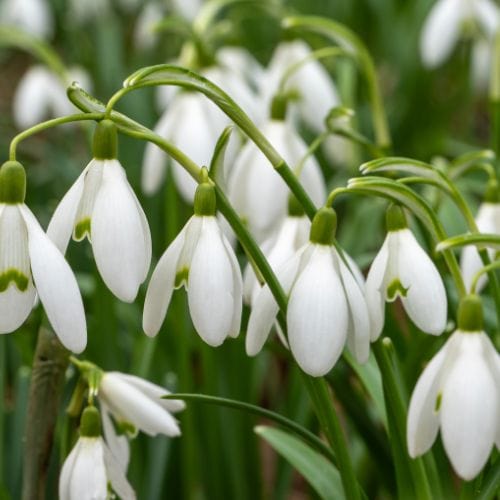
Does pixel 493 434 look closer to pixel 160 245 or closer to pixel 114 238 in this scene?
pixel 114 238

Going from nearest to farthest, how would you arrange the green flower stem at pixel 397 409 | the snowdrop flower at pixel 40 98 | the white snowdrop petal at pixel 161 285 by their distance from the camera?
1. the white snowdrop petal at pixel 161 285
2. the green flower stem at pixel 397 409
3. the snowdrop flower at pixel 40 98

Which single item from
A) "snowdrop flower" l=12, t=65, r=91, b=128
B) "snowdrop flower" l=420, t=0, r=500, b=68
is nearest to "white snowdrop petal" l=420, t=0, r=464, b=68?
"snowdrop flower" l=420, t=0, r=500, b=68

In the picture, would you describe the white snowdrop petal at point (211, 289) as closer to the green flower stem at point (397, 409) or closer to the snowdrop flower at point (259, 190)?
the green flower stem at point (397, 409)

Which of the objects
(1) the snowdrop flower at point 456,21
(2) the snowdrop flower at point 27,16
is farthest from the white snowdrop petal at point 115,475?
(2) the snowdrop flower at point 27,16

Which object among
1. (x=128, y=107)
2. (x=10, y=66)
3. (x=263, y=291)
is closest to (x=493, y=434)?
(x=263, y=291)

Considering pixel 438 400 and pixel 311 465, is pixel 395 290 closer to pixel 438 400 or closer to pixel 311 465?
pixel 438 400

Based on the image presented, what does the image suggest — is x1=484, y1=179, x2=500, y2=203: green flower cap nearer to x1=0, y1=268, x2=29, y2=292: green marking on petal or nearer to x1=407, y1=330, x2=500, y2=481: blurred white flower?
x1=407, y1=330, x2=500, y2=481: blurred white flower
